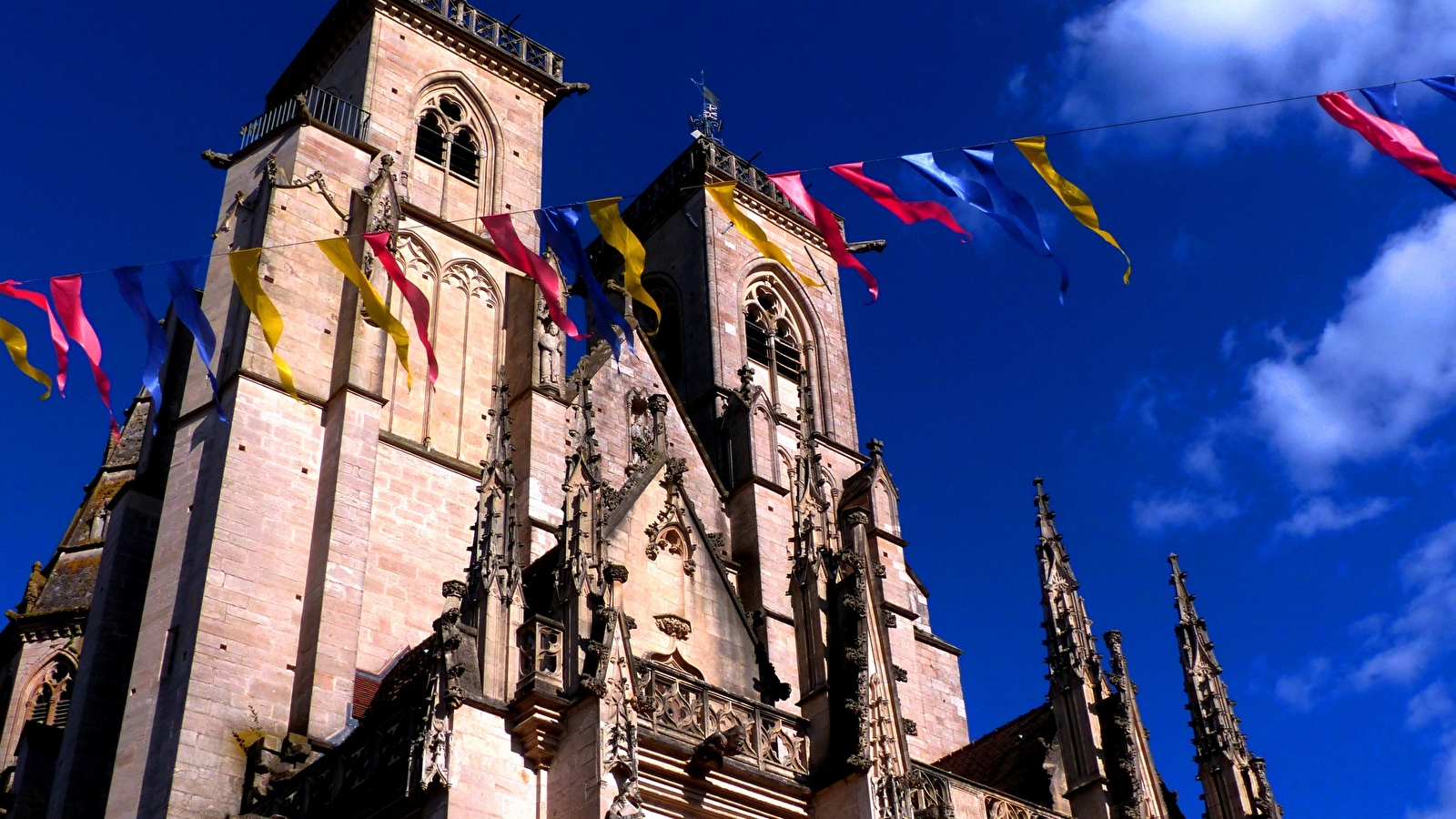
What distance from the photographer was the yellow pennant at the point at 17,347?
16156 mm

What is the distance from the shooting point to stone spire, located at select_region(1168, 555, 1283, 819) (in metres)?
21.0

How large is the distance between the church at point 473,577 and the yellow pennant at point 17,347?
11.9 ft

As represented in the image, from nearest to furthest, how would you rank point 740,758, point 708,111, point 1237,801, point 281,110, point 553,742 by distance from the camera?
point 553,742 → point 740,758 → point 1237,801 → point 281,110 → point 708,111

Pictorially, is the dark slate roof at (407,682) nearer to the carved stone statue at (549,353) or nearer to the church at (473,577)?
the church at (473,577)

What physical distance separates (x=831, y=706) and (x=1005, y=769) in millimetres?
6947

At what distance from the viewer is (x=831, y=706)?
17.0 metres

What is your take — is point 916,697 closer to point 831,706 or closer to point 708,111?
point 831,706

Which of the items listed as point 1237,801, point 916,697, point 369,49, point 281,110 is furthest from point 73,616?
point 1237,801

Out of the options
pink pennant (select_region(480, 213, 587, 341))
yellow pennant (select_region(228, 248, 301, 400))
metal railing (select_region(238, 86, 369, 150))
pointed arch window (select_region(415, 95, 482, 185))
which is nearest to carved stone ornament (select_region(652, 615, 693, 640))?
pink pennant (select_region(480, 213, 587, 341))

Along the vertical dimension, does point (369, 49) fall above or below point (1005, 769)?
Answer: above

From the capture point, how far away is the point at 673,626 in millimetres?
19078

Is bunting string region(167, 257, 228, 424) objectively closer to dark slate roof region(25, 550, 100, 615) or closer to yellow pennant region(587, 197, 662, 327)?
yellow pennant region(587, 197, 662, 327)

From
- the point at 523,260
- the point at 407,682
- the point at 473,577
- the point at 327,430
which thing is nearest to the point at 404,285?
the point at 523,260

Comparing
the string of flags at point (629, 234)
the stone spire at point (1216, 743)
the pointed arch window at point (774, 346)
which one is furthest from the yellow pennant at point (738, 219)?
the pointed arch window at point (774, 346)
